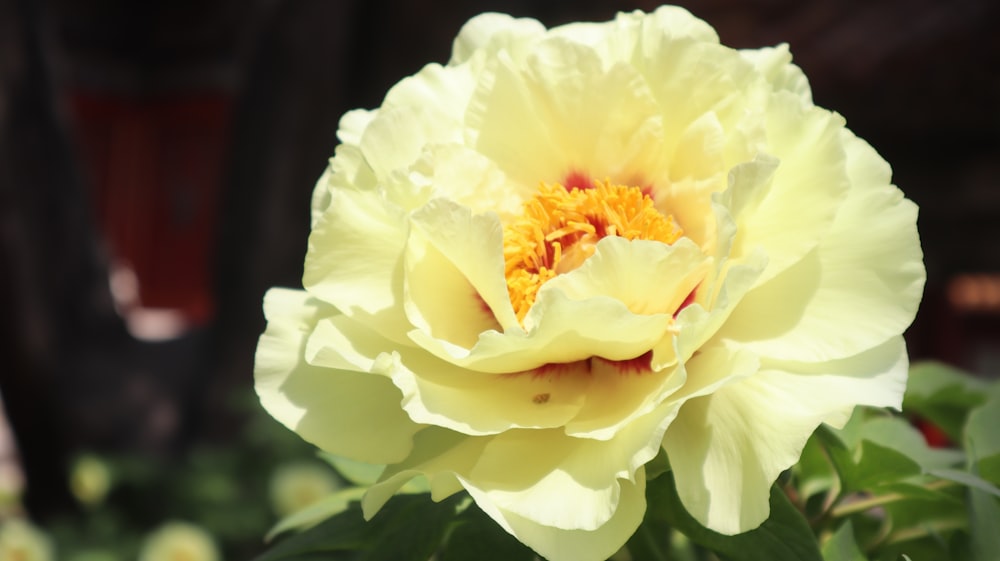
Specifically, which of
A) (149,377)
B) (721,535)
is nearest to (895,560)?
(721,535)

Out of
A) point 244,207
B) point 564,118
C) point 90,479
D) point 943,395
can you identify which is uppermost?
point 564,118

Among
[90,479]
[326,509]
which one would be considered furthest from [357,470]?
[90,479]

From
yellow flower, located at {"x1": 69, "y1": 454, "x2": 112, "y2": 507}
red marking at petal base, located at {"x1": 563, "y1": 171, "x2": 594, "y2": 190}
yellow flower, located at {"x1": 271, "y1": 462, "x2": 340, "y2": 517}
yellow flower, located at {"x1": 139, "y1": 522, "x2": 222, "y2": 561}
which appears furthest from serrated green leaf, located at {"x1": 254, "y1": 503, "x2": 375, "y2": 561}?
yellow flower, located at {"x1": 69, "y1": 454, "x2": 112, "y2": 507}

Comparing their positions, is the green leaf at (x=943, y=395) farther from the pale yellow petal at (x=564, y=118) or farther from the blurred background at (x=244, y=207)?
the blurred background at (x=244, y=207)

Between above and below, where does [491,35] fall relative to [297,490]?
above

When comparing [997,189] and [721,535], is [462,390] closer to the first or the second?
[721,535]

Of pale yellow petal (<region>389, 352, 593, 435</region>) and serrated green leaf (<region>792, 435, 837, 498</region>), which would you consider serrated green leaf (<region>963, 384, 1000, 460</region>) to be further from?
pale yellow petal (<region>389, 352, 593, 435</region>)

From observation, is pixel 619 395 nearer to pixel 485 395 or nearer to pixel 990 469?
pixel 485 395
